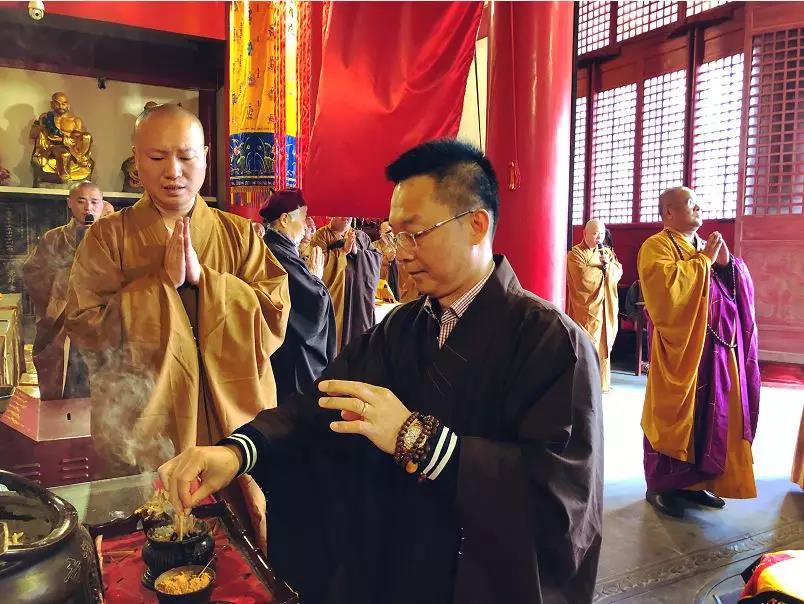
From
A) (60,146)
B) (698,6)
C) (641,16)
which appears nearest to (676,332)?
(60,146)

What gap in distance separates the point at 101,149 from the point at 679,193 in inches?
241

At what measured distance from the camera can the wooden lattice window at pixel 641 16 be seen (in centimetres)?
838

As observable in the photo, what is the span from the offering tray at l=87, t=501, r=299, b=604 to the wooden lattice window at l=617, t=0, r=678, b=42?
9.03 m

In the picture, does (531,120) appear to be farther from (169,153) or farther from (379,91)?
(169,153)

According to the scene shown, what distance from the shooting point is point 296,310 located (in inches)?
137

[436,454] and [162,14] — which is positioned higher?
[162,14]

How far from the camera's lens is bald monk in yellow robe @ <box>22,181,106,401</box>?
383 cm

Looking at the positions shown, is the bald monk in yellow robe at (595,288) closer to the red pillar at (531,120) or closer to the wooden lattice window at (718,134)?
the wooden lattice window at (718,134)

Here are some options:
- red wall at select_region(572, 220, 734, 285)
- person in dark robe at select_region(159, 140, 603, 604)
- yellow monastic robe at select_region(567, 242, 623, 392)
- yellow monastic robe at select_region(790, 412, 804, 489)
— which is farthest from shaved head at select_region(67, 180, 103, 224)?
red wall at select_region(572, 220, 734, 285)

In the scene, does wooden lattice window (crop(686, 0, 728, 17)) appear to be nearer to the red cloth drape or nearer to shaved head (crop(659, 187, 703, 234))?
shaved head (crop(659, 187, 703, 234))

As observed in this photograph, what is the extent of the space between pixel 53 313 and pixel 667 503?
4.00 m

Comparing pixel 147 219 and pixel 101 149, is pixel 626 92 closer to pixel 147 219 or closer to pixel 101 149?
pixel 101 149

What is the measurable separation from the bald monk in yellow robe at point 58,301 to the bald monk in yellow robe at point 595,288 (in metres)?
5.45

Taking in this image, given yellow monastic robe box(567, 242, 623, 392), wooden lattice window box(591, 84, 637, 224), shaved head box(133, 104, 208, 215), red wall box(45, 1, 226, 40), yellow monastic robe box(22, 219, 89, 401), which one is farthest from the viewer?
wooden lattice window box(591, 84, 637, 224)
